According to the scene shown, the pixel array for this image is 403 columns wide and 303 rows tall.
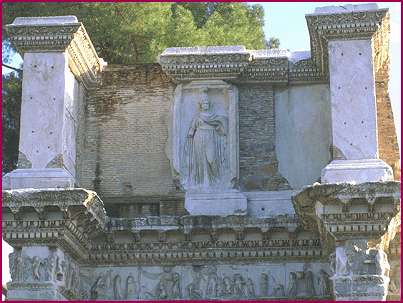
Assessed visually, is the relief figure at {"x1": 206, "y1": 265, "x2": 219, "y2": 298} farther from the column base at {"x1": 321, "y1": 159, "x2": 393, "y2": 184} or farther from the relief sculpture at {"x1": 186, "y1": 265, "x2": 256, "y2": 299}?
the column base at {"x1": 321, "y1": 159, "x2": 393, "y2": 184}

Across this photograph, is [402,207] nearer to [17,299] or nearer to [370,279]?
[370,279]

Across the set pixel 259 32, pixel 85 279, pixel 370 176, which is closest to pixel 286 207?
pixel 370 176

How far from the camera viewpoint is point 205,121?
10742mm

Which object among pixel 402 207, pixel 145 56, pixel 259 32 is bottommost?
pixel 402 207

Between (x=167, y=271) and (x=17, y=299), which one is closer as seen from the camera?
(x=17, y=299)

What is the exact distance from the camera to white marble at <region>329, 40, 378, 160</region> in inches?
383

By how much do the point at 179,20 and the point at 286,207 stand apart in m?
5.53

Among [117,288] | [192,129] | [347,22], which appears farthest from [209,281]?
[347,22]

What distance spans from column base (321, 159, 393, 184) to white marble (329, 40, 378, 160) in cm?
13

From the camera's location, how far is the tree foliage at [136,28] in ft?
48.3

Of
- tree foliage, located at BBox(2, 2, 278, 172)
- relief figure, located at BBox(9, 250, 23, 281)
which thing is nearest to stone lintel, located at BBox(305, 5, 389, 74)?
relief figure, located at BBox(9, 250, 23, 281)

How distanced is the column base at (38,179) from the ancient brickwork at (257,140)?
2.09 metres

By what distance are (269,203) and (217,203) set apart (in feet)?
1.97

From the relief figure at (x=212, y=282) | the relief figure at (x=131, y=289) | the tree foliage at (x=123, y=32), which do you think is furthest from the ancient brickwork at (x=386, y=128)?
the tree foliage at (x=123, y=32)
